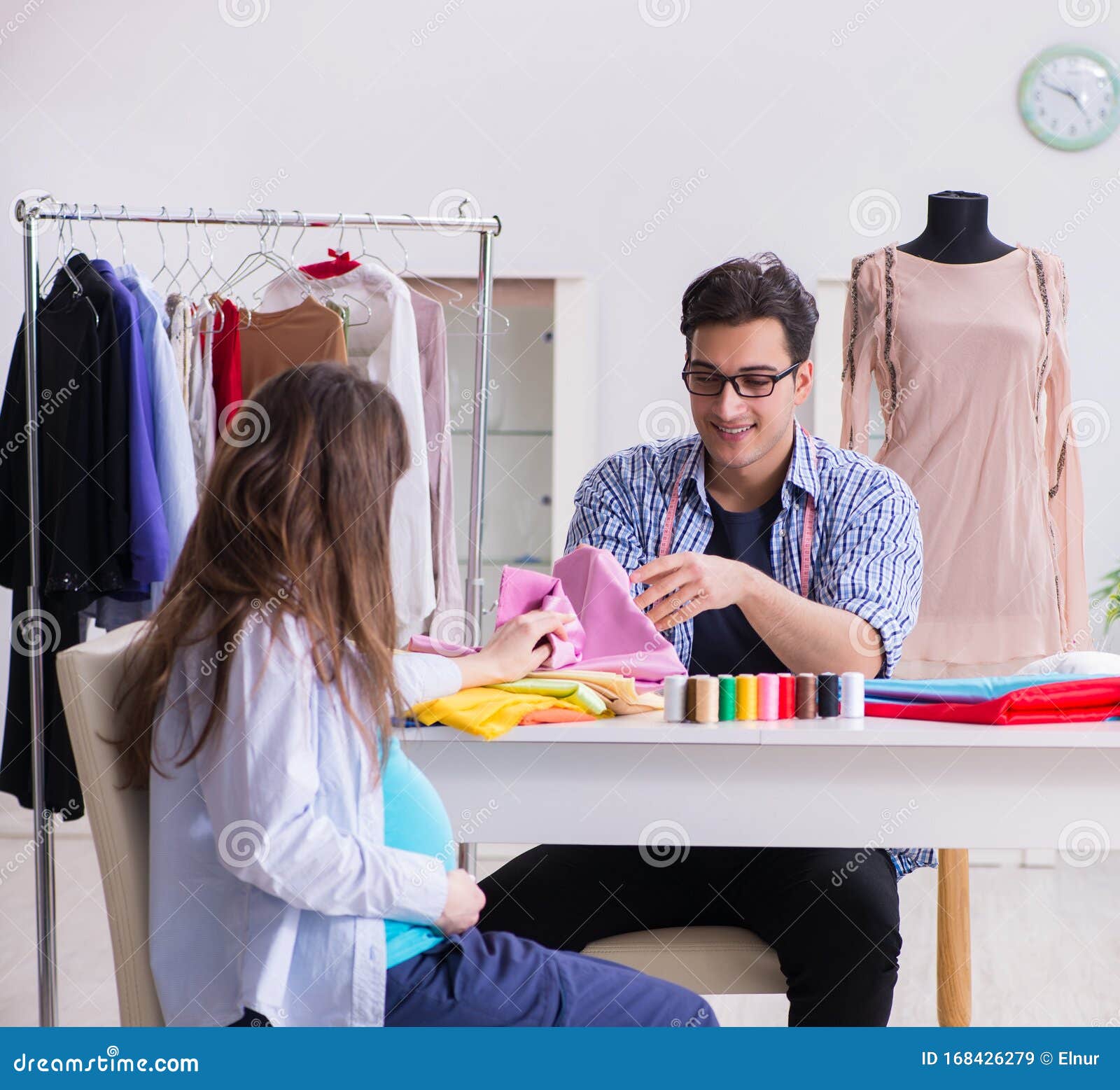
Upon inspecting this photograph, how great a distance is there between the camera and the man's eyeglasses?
2057 millimetres

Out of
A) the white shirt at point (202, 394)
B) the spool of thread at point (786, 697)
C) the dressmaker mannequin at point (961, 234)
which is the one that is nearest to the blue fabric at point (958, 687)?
the spool of thread at point (786, 697)

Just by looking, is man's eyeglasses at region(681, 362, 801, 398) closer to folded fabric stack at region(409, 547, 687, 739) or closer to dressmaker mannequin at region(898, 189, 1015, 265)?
folded fabric stack at region(409, 547, 687, 739)

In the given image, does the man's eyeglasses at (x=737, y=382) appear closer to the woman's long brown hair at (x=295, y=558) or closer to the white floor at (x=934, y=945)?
the woman's long brown hair at (x=295, y=558)

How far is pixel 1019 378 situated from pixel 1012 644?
0.58 m

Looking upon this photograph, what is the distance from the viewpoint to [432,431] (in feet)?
9.82

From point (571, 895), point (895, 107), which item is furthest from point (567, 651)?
point (895, 107)

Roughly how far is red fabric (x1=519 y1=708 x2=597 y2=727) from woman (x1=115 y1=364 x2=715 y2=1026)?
0.71 ft

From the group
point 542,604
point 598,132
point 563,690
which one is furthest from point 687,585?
point 598,132

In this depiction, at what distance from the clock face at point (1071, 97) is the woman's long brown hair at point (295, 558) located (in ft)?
10.4

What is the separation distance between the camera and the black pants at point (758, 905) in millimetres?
1618

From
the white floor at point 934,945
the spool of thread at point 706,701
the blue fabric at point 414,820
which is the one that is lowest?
the white floor at point 934,945

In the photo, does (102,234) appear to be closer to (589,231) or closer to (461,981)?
(589,231)

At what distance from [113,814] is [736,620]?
1093mm
